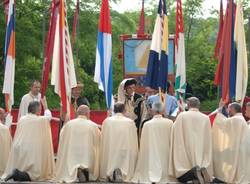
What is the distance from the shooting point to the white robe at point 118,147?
49.5 ft

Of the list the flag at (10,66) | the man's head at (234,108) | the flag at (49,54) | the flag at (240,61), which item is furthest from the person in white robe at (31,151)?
the flag at (240,61)

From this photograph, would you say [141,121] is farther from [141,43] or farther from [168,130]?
[141,43]

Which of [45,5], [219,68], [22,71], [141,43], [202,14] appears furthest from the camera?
[202,14]

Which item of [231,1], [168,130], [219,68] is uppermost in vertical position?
[231,1]

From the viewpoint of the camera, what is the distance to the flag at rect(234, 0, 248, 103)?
15898 mm

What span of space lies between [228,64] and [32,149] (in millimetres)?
4435

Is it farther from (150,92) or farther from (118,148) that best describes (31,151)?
(150,92)

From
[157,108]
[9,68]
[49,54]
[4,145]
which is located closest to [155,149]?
[157,108]

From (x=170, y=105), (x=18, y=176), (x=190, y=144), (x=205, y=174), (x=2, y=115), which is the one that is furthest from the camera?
(x=170, y=105)

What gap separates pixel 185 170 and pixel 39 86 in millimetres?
4151

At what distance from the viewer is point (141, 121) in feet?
55.5

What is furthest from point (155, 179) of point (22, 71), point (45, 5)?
point (45, 5)

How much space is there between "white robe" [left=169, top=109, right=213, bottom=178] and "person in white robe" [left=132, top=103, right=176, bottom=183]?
170 millimetres

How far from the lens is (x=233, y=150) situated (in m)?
14.9
